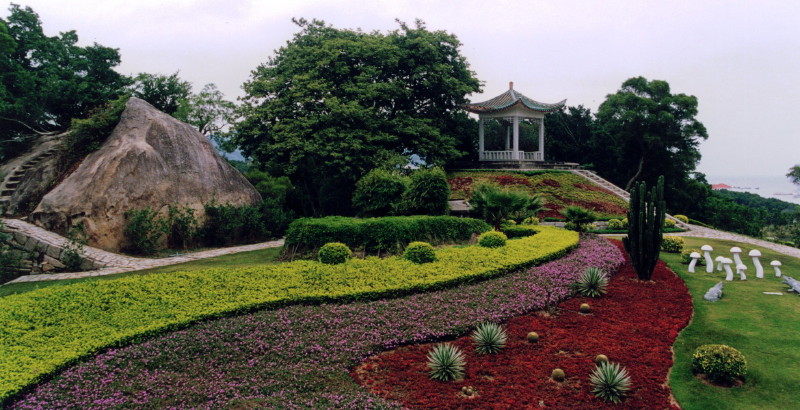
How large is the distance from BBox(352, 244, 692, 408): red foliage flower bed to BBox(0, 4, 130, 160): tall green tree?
17853mm

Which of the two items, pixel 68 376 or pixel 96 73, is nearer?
pixel 68 376

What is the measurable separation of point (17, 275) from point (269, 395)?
1094 centimetres

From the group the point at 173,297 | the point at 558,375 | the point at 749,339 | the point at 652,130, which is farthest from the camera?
the point at 652,130

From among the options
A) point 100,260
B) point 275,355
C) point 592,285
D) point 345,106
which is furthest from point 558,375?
point 345,106

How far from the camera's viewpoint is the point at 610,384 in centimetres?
544

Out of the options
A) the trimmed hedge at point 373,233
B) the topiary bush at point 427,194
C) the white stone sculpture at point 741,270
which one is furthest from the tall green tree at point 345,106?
the white stone sculpture at point 741,270

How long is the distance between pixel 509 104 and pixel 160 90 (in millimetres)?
17002

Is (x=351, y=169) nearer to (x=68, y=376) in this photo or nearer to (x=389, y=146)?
(x=389, y=146)

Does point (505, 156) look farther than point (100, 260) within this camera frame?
Yes

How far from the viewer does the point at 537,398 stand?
5484 mm

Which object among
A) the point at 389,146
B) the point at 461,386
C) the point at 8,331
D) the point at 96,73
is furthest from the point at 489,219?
the point at 96,73

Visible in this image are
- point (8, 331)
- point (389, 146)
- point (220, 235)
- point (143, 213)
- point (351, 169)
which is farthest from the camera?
point (389, 146)

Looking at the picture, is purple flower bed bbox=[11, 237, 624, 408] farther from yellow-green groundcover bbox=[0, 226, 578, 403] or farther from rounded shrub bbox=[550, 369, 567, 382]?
rounded shrub bbox=[550, 369, 567, 382]

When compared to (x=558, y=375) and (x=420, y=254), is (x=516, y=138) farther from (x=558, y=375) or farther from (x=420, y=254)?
(x=558, y=375)
